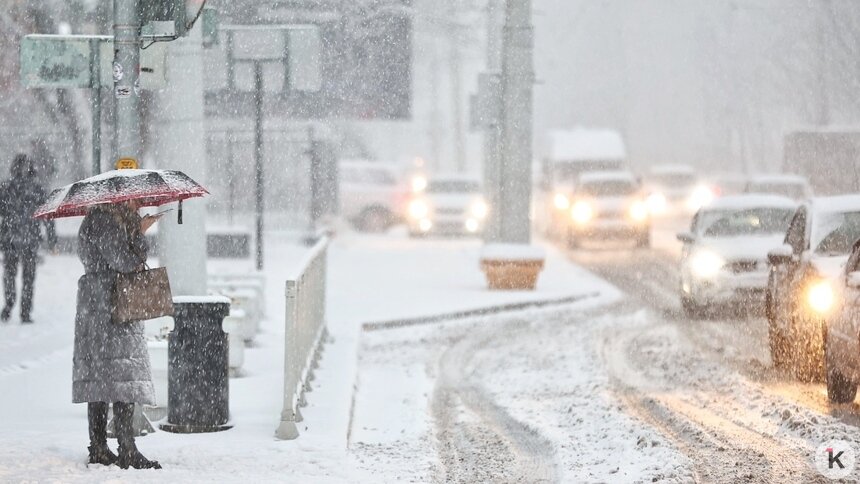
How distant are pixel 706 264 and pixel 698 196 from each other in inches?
1041

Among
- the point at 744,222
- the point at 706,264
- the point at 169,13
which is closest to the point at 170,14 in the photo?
the point at 169,13

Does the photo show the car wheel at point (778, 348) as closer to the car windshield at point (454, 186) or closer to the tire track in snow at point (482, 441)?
the tire track in snow at point (482, 441)

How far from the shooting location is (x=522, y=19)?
21297mm

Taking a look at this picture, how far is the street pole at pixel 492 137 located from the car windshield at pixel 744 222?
3.74 metres

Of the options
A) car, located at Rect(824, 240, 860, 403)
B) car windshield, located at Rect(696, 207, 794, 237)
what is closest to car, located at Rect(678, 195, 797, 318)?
car windshield, located at Rect(696, 207, 794, 237)

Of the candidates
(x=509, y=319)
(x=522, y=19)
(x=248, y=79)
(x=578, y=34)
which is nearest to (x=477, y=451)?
(x=509, y=319)

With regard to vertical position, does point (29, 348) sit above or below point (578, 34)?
below

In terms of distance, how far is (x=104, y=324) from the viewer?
8266 mm

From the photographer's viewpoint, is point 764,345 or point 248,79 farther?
point 248,79

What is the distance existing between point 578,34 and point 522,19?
61564 mm

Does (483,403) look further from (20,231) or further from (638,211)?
(638,211)

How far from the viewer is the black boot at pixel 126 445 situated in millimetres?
8328

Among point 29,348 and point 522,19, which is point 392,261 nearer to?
point 522,19

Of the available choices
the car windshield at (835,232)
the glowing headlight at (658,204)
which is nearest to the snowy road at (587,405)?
the car windshield at (835,232)
